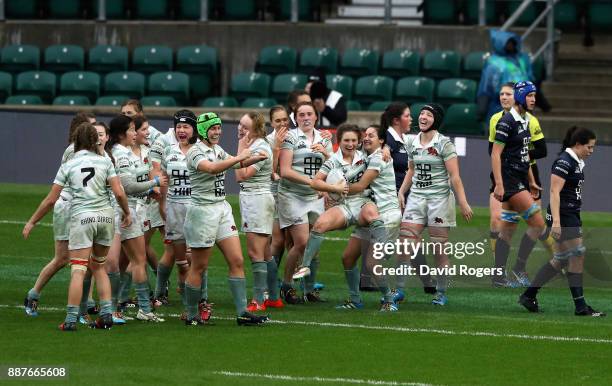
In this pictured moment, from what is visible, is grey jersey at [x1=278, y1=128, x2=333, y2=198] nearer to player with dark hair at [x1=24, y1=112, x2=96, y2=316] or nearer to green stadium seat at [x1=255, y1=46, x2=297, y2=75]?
player with dark hair at [x1=24, y1=112, x2=96, y2=316]

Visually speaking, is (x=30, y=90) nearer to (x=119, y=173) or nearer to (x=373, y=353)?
(x=119, y=173)

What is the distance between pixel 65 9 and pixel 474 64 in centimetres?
943

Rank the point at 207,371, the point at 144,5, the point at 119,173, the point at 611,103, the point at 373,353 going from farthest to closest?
1. the point at 144,5
2. the point at 611,103
3. the point at 119,173
4. the point at 373,353
5. the point at 207,371

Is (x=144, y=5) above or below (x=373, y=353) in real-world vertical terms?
above

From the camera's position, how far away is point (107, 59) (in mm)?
29266

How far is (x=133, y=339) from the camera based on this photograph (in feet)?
41.1

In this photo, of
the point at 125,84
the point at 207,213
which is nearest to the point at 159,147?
the point at 207,213

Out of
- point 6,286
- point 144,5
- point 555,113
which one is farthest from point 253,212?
point 144,5

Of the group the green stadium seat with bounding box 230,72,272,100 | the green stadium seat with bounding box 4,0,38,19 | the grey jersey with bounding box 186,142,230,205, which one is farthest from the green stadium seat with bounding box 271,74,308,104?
the grey jersey with bounding box 186,142,230,205

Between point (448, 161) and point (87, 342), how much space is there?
443 cm

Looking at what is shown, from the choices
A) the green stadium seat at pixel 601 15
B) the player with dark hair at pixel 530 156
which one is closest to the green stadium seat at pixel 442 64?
the green stadium seat at pixel 601 15

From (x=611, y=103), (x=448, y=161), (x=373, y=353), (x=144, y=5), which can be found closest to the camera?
(x=373, y=353)

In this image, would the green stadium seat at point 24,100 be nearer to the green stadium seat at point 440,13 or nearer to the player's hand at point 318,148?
the green stadium seat at point 440,13

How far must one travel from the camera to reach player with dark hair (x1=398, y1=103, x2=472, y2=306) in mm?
14883
